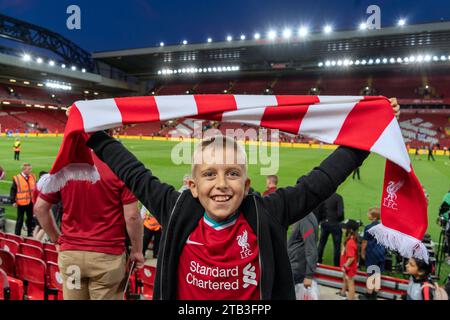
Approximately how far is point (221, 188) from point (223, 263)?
30 centimetres

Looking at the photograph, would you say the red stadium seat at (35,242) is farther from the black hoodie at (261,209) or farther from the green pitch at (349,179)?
the black hoodie at (261,209)

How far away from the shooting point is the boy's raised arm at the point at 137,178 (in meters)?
1.56

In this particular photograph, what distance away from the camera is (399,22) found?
2962cm

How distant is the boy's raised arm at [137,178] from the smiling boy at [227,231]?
0.13ft

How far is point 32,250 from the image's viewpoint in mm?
4688

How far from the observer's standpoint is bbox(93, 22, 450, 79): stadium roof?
30391 millimetres

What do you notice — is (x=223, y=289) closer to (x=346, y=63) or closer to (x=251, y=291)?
(x=251, y=291)

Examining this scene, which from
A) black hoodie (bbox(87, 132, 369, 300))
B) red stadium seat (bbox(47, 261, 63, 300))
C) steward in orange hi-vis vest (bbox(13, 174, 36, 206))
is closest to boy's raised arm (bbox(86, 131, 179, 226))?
black hoodie (bbox(87, 132, 369, 300))

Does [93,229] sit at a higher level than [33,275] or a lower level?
higher

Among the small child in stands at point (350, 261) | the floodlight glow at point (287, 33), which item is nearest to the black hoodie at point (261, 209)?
the small child in stands at point (350, 261)

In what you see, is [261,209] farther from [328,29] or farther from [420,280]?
[328,29]

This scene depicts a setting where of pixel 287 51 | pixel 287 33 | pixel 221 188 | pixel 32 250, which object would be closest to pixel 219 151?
pixel 221 188

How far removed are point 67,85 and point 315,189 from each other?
50.1 metres

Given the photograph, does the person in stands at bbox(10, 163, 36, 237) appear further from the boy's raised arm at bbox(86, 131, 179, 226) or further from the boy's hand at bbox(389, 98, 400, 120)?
the boy's hand at bbox(389, 98, 400, 120)
